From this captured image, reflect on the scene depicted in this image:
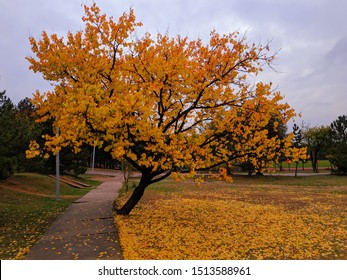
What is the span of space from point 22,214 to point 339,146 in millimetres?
37021

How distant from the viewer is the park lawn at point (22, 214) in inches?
304

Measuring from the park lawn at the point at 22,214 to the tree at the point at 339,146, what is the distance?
31610mm

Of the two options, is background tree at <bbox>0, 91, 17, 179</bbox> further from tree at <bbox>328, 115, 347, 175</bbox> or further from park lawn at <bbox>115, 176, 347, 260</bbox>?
tree at <bbox>328, 115, 347, 175</bbox>

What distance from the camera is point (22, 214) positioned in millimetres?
12109

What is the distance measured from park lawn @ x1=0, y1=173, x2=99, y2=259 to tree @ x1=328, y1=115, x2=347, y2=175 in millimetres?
31610

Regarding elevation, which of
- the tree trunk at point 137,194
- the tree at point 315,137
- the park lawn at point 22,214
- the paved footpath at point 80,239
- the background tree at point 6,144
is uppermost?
the tree at point 315,137

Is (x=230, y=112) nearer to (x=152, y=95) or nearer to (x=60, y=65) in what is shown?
(x=152, y=95)

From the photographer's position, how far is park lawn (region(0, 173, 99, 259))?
771cm

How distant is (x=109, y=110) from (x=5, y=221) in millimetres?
6784

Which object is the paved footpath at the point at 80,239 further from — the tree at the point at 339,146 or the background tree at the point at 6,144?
the tree at the point at 339,146

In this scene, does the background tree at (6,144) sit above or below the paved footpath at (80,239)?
above

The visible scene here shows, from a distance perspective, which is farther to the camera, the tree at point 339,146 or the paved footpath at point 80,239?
the tree at point 339,146

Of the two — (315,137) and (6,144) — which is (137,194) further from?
(315,137)

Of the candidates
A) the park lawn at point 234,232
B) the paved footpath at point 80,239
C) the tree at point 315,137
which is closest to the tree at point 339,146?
the tree at point 315,137
